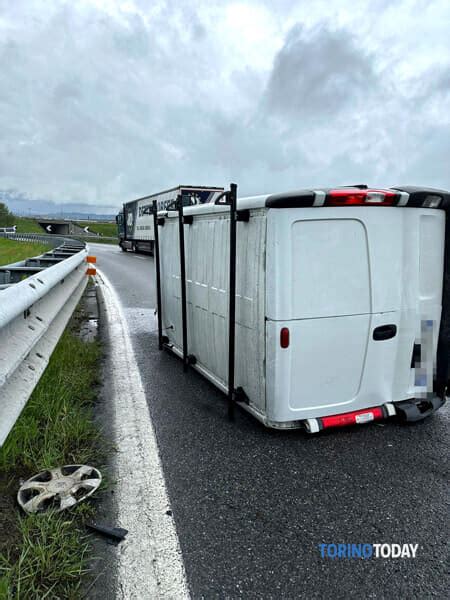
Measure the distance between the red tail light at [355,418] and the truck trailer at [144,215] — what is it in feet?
67.3

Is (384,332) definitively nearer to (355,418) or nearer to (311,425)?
(355,418)

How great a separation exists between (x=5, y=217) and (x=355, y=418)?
100572 millimetres

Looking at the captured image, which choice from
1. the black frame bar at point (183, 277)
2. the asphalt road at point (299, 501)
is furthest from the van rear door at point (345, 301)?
the black frame bar at point (183, 277)

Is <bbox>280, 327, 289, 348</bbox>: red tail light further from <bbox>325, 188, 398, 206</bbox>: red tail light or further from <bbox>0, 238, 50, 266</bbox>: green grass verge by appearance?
<bbox>0, 238, 50, 266</bbox>: green grass verge

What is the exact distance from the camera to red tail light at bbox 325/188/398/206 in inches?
138

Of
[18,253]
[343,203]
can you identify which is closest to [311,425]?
[343,203]

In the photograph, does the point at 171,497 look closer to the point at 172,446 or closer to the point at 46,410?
the point at 172,446

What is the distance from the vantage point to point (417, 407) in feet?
13.5

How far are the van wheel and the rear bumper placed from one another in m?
0.83

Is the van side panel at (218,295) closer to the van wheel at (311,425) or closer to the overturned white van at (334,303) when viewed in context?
the overturned white van at (334,303)

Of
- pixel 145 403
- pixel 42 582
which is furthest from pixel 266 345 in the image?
pixel 42 582

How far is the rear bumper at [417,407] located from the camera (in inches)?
158

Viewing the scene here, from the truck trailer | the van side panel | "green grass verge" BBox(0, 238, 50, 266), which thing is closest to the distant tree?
the truck trailer

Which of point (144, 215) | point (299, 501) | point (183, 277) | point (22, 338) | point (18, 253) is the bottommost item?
point (299, 501)
